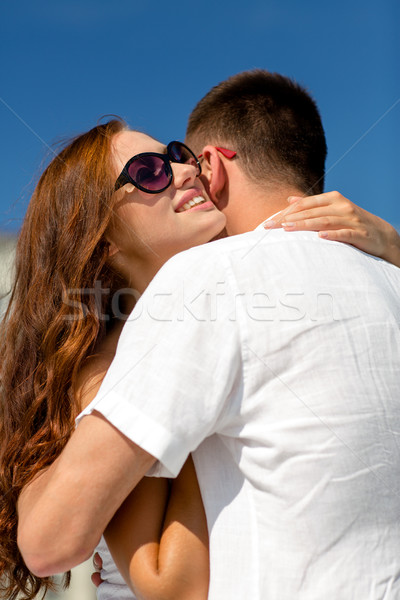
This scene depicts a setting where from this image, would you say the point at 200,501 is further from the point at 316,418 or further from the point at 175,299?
the point at 175,299

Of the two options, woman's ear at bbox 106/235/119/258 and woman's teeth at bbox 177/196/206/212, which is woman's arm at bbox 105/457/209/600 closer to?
woman's ear at bbox 106/235/119/258

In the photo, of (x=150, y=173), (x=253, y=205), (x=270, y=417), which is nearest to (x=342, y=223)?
(x=253, y=205)

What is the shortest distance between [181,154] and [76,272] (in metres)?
0.78

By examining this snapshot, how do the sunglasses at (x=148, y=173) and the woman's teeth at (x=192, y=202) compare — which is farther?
the woman's teeth at (x=192, y=202)

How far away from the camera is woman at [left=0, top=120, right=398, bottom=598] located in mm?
2023

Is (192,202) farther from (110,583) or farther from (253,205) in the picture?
(110,583)

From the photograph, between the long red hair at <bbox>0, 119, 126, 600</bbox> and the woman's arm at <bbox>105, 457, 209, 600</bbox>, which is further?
the long red hair at <bbox>0, 119, 126, 600</bbox>

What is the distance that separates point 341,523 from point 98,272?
130cm

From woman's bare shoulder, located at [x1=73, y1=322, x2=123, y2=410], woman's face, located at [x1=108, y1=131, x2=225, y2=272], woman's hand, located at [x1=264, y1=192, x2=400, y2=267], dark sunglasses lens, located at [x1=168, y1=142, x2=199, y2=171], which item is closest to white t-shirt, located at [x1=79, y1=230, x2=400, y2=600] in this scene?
woman's hand, located at [x1=264, y1=192, x2=400, y2=267]

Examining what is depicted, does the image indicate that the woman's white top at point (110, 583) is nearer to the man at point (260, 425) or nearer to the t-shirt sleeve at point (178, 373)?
the man at point (260, 425)

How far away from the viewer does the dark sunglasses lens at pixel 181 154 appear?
8.38 ft

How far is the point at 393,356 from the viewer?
4.94 feet

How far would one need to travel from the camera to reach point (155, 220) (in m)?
2.42

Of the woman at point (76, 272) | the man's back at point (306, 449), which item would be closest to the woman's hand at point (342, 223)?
the man's back at point (306, 449)
